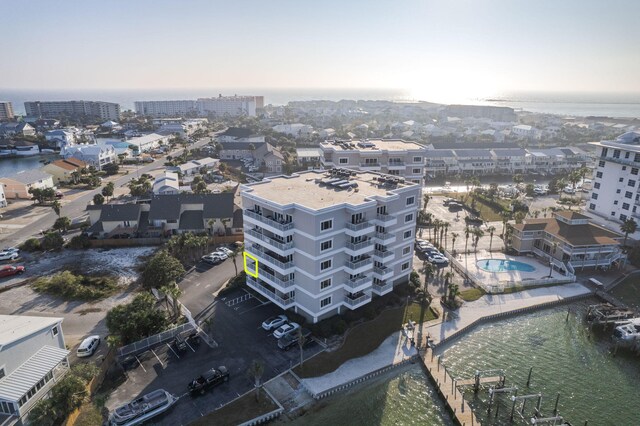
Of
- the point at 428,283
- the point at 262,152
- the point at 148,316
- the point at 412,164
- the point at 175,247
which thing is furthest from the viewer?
the point at 262,152

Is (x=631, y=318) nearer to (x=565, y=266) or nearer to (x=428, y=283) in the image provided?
(x=565, y=266)

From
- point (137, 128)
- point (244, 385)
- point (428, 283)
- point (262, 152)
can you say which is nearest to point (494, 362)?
point (428, 283)

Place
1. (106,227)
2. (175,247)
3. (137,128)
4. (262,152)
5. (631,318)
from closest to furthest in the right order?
(631,318)
(175,247)
(106,227)
(262,152)
(137,128)

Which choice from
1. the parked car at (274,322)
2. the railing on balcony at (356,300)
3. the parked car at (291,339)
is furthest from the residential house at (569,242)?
the parked car at (274,322)

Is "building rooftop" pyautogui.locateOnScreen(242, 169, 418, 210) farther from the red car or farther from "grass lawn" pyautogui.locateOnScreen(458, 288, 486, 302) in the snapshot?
the red car

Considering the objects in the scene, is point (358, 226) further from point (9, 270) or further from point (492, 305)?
point (9, 270)

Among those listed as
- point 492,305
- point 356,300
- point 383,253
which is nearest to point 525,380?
point 492,305
